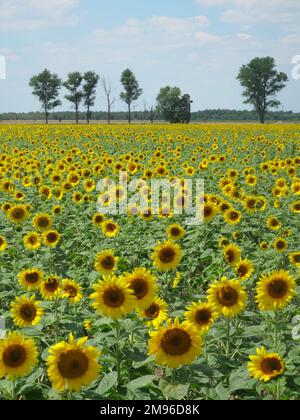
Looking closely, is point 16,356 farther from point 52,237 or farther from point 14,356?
point 52,237

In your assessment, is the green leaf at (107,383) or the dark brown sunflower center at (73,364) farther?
the green leaf at (107,383)

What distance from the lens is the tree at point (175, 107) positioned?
8500cm

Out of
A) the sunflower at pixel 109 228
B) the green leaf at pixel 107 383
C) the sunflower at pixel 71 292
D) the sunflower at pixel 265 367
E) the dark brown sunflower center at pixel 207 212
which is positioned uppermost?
the dark brown sunflower center at pixel 207 212

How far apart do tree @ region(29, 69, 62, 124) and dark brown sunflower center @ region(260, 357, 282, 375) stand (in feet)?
299

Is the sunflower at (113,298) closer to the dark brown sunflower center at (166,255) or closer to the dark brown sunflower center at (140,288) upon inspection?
the dark brown sunflower center at (140,288)

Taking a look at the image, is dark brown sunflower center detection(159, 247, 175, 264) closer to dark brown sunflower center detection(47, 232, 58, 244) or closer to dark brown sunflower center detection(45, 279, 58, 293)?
dark brown sunflower center detection(45, 279, 58, 293)

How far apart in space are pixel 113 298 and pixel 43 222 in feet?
13.3

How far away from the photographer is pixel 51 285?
16.0 ft

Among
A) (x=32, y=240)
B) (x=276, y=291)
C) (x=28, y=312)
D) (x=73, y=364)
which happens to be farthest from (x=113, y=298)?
(x=32, y=240)

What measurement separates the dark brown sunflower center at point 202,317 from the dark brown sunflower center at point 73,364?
42.1 inches

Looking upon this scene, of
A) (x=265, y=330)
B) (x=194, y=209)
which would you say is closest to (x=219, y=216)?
(x=194, y=209)

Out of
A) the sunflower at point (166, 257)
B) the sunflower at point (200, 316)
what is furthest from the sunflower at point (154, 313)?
the sunflower at point (166, 257)

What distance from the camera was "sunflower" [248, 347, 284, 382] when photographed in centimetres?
346
